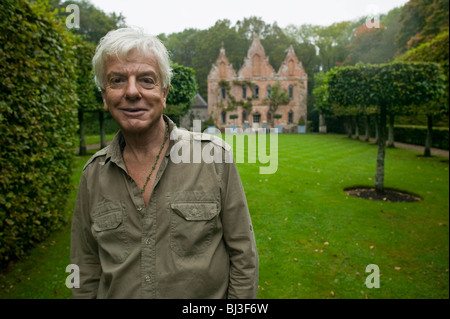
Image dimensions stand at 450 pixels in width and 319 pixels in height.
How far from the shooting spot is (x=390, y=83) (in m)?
8.30

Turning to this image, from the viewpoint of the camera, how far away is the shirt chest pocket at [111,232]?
1.70 meters

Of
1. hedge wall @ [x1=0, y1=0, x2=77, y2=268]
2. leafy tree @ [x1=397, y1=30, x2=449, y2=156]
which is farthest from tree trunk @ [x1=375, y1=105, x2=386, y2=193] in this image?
hedge wall @ [x1=0, y1=0, x2=77, y2=268]

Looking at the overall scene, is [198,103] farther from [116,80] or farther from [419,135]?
[419,135]

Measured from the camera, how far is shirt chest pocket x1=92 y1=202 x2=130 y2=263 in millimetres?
1695

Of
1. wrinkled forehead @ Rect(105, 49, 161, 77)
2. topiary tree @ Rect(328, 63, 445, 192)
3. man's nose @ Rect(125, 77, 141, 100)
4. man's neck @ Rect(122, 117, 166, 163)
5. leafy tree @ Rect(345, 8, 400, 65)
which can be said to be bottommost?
man's neck @ Rect(122, 117, 166, 163)

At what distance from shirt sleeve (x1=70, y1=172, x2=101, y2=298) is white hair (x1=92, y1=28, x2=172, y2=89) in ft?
2.41

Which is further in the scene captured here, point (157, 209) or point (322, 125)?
point (322, 125)

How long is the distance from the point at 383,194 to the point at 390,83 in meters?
3.35

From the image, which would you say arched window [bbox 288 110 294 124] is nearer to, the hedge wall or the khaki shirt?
the hedge wall

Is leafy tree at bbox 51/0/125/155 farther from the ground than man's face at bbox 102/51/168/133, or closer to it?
farther from the ground

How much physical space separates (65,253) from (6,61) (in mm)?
3216

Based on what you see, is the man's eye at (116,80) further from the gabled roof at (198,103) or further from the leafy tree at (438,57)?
the leafy tree at (438,57)

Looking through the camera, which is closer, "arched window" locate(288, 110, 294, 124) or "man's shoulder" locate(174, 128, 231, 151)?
"man's shoulder" locate(174, 128, 231, 151)

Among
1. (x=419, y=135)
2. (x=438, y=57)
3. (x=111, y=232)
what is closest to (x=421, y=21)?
(x=419, y=135)
